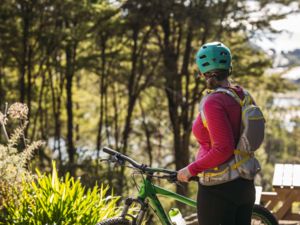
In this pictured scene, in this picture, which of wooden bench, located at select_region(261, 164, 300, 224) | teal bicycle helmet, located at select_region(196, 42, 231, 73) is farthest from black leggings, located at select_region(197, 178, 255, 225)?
wooden bench, located at select_region(261, 164, 300, 224)

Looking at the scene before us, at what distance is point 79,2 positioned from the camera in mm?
16516

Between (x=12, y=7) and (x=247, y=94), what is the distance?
1365cm

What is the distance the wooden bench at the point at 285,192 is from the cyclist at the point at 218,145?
399cm

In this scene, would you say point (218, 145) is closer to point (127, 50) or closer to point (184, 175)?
point (184, 175)

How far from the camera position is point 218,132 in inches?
139

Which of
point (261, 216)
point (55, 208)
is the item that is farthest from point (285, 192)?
point (55, 208)

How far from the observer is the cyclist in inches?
140

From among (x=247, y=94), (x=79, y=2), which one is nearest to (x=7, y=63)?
(x=79, y=2)

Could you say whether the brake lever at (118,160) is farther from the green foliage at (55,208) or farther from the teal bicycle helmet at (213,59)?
the green foliage at (55,208)

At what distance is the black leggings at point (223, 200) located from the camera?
369 centimetres

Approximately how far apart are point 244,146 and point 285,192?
4.32 m

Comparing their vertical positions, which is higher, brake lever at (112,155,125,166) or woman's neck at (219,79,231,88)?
woman's neck at (219,79,231,88)

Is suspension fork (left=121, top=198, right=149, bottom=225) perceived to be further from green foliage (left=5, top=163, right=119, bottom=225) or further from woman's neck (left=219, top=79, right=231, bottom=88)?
green foliage (left=5, top=163, right=119, bottom=225)

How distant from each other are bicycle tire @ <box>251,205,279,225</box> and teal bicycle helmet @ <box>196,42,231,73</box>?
1.70 m
